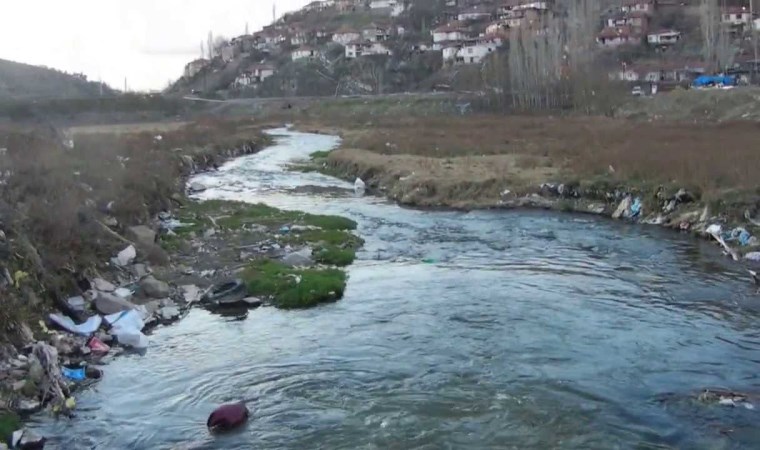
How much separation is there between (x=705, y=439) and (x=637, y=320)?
497 centimetres

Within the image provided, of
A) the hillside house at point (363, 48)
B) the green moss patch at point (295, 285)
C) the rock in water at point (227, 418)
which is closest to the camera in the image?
the rock in water at point (227, 418)

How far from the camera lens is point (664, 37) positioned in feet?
336

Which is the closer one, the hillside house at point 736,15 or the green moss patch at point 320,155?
the green moss patch at point 320,155

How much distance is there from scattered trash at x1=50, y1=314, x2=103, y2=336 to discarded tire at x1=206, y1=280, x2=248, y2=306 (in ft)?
8.66

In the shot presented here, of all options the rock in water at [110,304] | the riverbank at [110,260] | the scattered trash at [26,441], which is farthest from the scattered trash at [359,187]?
the scattered trash at [26,441]

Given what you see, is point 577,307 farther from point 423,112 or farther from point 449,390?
point 423,112

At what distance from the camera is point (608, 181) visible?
85.3 ft

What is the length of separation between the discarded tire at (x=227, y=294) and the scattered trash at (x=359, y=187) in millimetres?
15847

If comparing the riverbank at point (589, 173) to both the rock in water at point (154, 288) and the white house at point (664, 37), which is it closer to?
the rock in water at point (154, 288)

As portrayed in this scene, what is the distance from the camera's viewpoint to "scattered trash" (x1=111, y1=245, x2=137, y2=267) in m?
16.8

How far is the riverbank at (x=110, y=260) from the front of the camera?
11.6m

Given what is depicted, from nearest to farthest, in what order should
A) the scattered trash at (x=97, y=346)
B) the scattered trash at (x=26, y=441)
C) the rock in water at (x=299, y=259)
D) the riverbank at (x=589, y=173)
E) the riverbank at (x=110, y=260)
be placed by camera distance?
the scattered trash at (x=26, y=441), the riverbank at (x=110, y=260), the scattered trash at (x=97, y=346), the rock in water at (x=299, y=259), the riverbank at (x=589, y=173)

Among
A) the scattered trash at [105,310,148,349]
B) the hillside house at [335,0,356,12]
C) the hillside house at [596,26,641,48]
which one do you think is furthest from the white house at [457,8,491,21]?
the scattered trash at [105,310,148,349]

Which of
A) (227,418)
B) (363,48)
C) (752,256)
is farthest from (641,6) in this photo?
(227,418)
